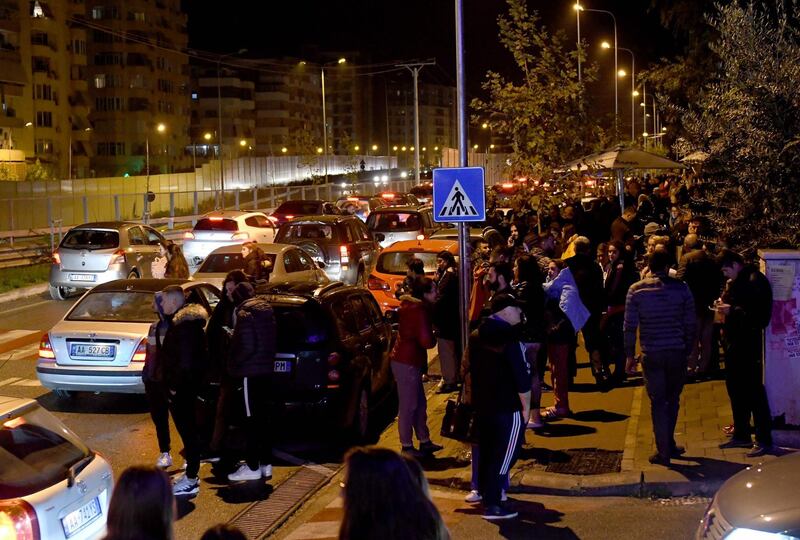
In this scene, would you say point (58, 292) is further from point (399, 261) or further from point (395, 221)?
point (399, 261)

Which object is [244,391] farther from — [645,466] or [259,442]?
[645,466]

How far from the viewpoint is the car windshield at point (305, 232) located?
22.3 metres

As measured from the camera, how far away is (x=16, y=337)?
1702 cm

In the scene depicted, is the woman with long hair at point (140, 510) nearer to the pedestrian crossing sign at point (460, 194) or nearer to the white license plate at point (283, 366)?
the white license plate at point (283, 366)

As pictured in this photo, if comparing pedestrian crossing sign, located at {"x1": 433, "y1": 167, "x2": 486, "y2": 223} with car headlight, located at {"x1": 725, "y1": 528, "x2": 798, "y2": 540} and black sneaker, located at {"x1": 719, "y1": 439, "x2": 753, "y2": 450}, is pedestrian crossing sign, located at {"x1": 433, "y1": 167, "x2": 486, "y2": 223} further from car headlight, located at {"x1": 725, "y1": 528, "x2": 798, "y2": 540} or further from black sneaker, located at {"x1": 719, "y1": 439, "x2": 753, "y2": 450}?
car headlight, located at {"x1": 725, "y1": 528, "x2": 798, "y2": 540}

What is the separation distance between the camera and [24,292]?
23688 millimetres

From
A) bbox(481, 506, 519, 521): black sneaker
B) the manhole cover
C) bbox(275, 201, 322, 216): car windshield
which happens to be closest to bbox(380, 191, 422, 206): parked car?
bbox(275, 201, 322, 216): car windshield

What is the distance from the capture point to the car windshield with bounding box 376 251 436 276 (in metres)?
17.0

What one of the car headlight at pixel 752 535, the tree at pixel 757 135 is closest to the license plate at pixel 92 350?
the tree at pixel 757 135

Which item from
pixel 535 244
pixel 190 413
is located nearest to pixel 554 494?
pixel 190 413

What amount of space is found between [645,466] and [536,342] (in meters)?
1.94

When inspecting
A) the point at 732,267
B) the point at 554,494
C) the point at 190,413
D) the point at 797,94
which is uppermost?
the point at 797,94

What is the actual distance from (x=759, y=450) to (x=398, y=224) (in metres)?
17.1


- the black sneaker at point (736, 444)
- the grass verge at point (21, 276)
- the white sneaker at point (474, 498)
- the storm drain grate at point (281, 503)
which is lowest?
the storm drain grate at point (281, 503)
